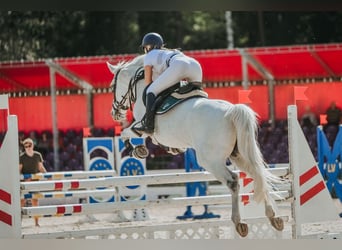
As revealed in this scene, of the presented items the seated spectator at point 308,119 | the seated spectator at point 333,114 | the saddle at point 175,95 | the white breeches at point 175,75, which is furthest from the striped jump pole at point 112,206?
the seated spectator at point 308,119

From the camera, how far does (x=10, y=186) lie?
416cm

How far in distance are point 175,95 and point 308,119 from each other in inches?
111

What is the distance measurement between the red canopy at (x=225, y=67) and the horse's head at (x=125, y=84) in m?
1.09

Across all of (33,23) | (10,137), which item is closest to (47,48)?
(33,23)

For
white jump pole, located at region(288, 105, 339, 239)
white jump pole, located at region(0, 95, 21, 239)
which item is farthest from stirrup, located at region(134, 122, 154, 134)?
white jump pole, located at region(288, 105, 339, 239)

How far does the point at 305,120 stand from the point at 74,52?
18.4ft

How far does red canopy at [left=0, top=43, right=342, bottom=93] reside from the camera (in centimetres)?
600

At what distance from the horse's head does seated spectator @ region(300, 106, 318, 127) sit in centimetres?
246

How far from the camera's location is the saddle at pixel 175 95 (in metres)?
4.11

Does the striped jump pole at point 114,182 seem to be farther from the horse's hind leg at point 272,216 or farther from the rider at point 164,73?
the horse's hind leg at point 272,216

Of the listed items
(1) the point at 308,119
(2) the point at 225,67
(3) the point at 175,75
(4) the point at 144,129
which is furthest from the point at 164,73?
(2) the point at 225,67

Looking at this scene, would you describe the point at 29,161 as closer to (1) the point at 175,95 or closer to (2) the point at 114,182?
(2) the point at 114,182

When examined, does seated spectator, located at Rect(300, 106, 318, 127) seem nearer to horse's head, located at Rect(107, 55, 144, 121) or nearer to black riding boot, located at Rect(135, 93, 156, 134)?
horse's head, located at Rect(107, 55, 144, 121)

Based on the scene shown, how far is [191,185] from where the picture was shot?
639cm
